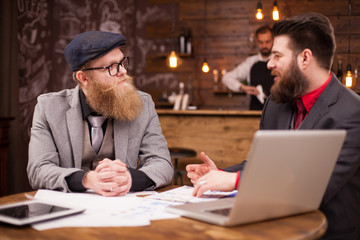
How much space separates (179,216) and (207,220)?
10 cm

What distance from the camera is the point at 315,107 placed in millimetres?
1580

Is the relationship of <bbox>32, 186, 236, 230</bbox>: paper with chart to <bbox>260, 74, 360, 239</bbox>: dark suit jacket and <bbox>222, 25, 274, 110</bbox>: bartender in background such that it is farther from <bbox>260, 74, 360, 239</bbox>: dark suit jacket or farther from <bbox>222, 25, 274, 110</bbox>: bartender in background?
<bbox>222, 25, 274, 110</bbox>: bartender in background

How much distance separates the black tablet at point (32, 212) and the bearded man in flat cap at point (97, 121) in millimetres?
517

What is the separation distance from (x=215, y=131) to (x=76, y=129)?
2.83 meters

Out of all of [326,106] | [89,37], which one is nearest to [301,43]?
[326,106]

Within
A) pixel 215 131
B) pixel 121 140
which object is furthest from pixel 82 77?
pixel 215 131

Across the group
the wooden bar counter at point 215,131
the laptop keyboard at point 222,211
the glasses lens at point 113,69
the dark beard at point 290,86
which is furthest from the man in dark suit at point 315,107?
the wooden bar counter at point 215,131

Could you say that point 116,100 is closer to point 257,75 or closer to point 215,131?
point 215,131

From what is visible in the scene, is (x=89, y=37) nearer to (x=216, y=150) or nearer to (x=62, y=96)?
(x=62, y=96)

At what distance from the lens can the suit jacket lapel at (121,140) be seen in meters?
1.95

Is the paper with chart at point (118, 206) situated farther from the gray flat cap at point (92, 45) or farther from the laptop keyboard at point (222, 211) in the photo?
the gray flat cap at point (92, 45)

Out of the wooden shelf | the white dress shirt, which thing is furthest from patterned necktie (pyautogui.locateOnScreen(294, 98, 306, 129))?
the wooden shelf

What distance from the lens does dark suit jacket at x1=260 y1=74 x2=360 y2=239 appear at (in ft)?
4.67

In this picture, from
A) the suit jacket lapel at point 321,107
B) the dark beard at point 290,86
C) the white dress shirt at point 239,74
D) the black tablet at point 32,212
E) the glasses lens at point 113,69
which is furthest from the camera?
the white dress shirt at point 239,74
